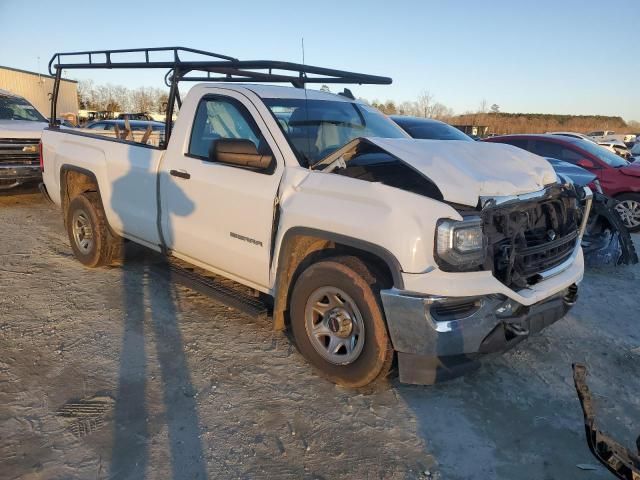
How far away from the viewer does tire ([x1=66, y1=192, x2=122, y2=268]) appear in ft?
18.0

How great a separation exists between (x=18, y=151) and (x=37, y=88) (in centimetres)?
2944

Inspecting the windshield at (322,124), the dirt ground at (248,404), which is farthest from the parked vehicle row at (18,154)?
the windshield at (322,124)

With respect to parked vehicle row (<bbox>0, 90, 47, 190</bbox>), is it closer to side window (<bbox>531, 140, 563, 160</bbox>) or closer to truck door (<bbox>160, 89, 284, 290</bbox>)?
truck door (<bbox>160, 89, 284, 290</bbox>)

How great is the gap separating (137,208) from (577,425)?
4.05m

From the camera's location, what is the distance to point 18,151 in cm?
910

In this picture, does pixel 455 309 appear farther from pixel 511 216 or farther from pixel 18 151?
pixel 18 151

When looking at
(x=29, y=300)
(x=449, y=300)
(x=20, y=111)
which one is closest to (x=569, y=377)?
(x=449, y=300)

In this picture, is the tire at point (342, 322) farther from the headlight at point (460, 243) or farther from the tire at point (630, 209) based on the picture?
the tire at point (630, 209)

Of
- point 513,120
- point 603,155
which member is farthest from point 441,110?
point 603,155

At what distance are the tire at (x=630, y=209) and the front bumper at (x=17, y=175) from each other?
10744mm

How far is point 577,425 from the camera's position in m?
3.12

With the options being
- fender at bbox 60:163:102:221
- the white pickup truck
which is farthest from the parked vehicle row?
the white pickup truck

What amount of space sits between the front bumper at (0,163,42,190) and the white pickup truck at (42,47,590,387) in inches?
222

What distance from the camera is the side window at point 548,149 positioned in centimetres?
974
